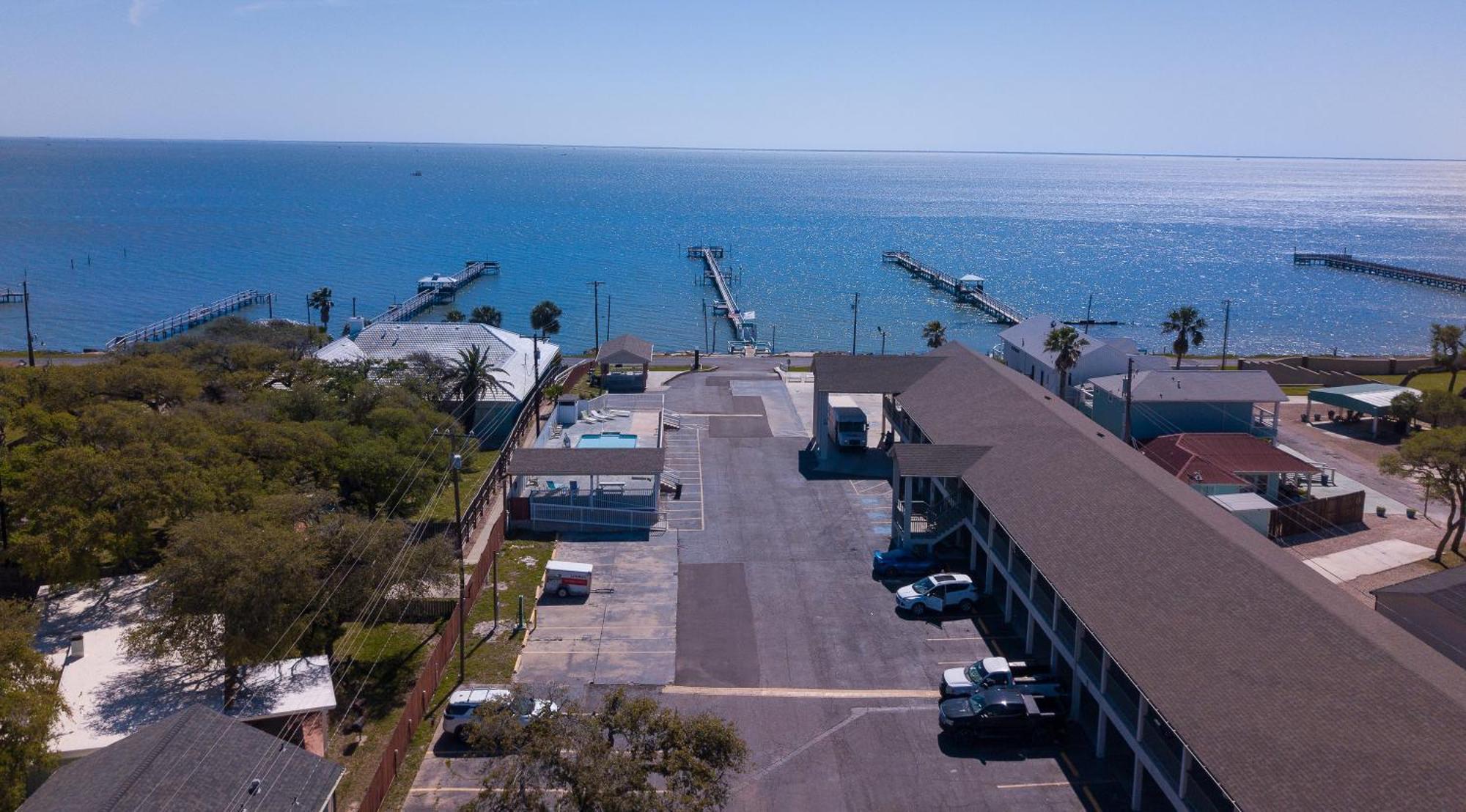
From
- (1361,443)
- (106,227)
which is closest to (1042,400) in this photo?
(1361,443)

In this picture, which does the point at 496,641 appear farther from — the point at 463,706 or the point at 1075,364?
the point at 1075,364

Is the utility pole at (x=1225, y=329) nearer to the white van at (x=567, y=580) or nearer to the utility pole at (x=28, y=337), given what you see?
the white van at (x=567, y=580)

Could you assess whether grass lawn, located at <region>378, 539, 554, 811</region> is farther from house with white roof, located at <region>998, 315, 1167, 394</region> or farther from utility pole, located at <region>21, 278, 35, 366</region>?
utility pole, located at <region>21, 278, 35, 366</region>

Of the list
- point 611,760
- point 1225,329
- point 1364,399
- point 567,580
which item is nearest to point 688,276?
point 1225,329

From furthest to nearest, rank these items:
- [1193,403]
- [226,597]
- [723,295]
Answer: [723,295] < [1193,403] < [226,597]

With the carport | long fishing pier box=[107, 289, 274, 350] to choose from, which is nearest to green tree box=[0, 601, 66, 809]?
the carport

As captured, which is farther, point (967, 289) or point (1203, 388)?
point (967, 289)
